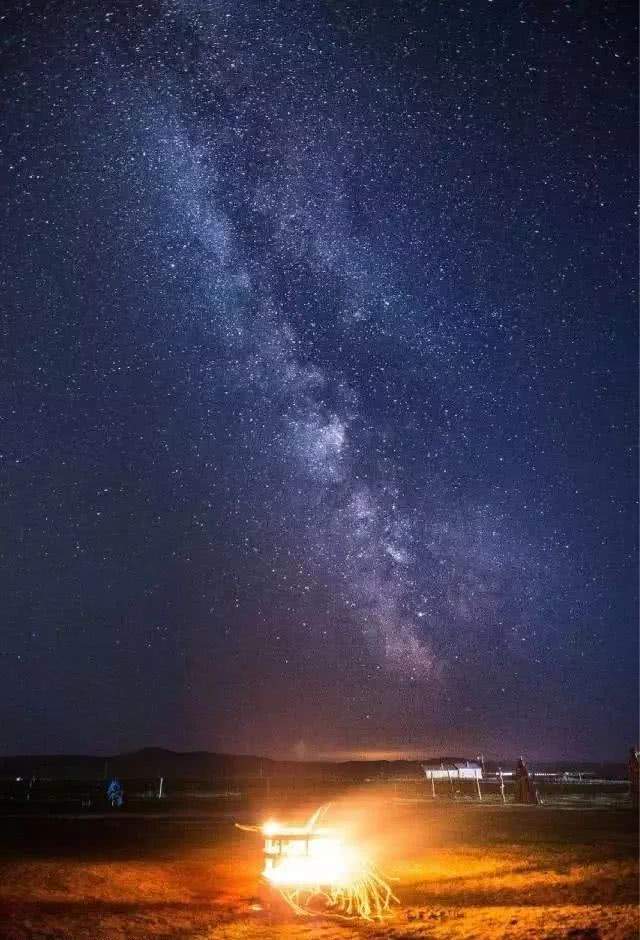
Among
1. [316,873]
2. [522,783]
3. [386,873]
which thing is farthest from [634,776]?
[316,873]

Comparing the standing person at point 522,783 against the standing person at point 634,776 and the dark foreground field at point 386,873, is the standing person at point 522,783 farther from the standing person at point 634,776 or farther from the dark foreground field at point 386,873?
the dark foreground field at point 386,873

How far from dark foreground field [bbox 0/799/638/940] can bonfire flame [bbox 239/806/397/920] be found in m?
0.35

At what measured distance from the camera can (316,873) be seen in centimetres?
1036

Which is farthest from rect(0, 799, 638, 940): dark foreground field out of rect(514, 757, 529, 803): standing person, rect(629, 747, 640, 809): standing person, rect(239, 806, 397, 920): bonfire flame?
rect(514, 757, 529, 803): standing person

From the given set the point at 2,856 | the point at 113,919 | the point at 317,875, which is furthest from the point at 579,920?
the point at 2,856

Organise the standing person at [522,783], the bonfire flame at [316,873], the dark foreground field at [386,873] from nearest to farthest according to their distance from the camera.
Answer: the dark foreground field at [386,873] → the bonfire flame at [316,873] → the standing person at [522,783]

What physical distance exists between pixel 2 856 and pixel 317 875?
28.7 feet

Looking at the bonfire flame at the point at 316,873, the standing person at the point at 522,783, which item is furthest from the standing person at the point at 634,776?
the bonfire flame at the point at 316,873

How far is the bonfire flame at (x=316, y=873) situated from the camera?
1018 centimetres

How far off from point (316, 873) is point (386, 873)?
3.01 metres

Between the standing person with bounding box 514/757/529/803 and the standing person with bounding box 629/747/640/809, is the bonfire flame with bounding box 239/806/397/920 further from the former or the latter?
the standing person with bounding box 514/757/529/803

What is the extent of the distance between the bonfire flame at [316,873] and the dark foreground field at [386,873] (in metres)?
0.35

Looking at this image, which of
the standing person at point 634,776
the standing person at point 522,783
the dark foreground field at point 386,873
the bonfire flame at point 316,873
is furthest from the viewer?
the standing person at point 522,783

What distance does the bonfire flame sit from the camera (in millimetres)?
10180
